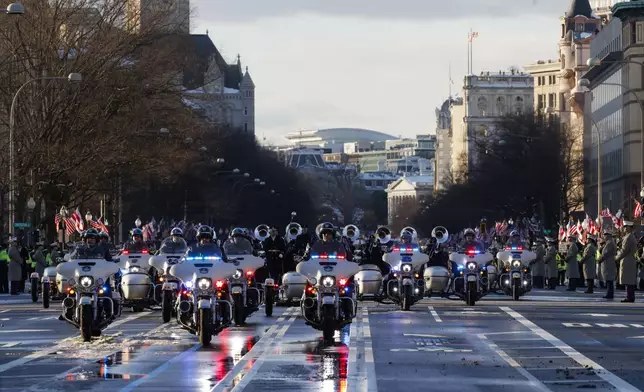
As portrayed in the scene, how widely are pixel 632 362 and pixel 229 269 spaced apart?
714 centimetres

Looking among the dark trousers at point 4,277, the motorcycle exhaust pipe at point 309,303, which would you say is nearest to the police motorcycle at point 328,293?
the motorcycle exhaust pipe at point 309,303

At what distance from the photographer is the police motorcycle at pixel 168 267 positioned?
34.3 m

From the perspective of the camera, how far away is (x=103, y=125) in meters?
74.7

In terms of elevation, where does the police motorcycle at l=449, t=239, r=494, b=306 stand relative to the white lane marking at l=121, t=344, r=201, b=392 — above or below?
above

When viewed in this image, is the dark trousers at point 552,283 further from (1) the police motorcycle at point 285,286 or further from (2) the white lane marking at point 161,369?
(2) the white lane marking at point 161,369

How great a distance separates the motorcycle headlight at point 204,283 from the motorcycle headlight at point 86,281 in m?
2.02

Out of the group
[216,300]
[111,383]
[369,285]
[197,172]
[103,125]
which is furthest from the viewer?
[197,172]

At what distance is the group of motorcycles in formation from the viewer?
28.0 meters

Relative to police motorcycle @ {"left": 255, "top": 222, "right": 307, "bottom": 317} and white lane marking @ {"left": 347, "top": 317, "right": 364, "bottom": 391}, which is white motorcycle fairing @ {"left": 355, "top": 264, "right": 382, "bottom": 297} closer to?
police motorcycle @ {"left": 255, "top": 222, "right": 307, "bottom": 317}

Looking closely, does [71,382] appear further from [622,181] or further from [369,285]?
[622,181]

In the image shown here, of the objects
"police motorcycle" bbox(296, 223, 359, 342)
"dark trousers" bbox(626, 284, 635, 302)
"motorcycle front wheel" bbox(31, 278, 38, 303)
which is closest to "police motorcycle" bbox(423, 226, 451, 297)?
"dark trousers" bbox(626, 284, 635, 302)

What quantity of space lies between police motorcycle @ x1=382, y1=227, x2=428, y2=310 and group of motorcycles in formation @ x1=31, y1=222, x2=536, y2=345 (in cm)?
2

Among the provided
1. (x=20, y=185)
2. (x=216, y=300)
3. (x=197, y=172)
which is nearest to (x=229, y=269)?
(x=216, y=300)

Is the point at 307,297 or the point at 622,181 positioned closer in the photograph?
the point at 307,297
